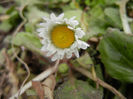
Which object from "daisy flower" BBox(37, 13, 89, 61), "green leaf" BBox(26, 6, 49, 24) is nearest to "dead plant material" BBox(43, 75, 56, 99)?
"daisy flower" BBox(37, 13, 89, 61)

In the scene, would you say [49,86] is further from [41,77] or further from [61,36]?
[61,36]

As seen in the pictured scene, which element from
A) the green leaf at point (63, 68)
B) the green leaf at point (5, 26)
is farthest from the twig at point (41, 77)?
the green leaf at point (5, 26)

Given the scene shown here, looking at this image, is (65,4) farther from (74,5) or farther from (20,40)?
(20,40)

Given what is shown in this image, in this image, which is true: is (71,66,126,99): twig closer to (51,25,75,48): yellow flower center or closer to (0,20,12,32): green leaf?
(51,25,75,48): yellow flower center

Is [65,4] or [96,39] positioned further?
[65,4]

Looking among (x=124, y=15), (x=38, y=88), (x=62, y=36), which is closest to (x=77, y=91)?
(x=38, y=88)

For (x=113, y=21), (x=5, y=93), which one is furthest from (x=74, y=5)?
(x=5, y=93)
